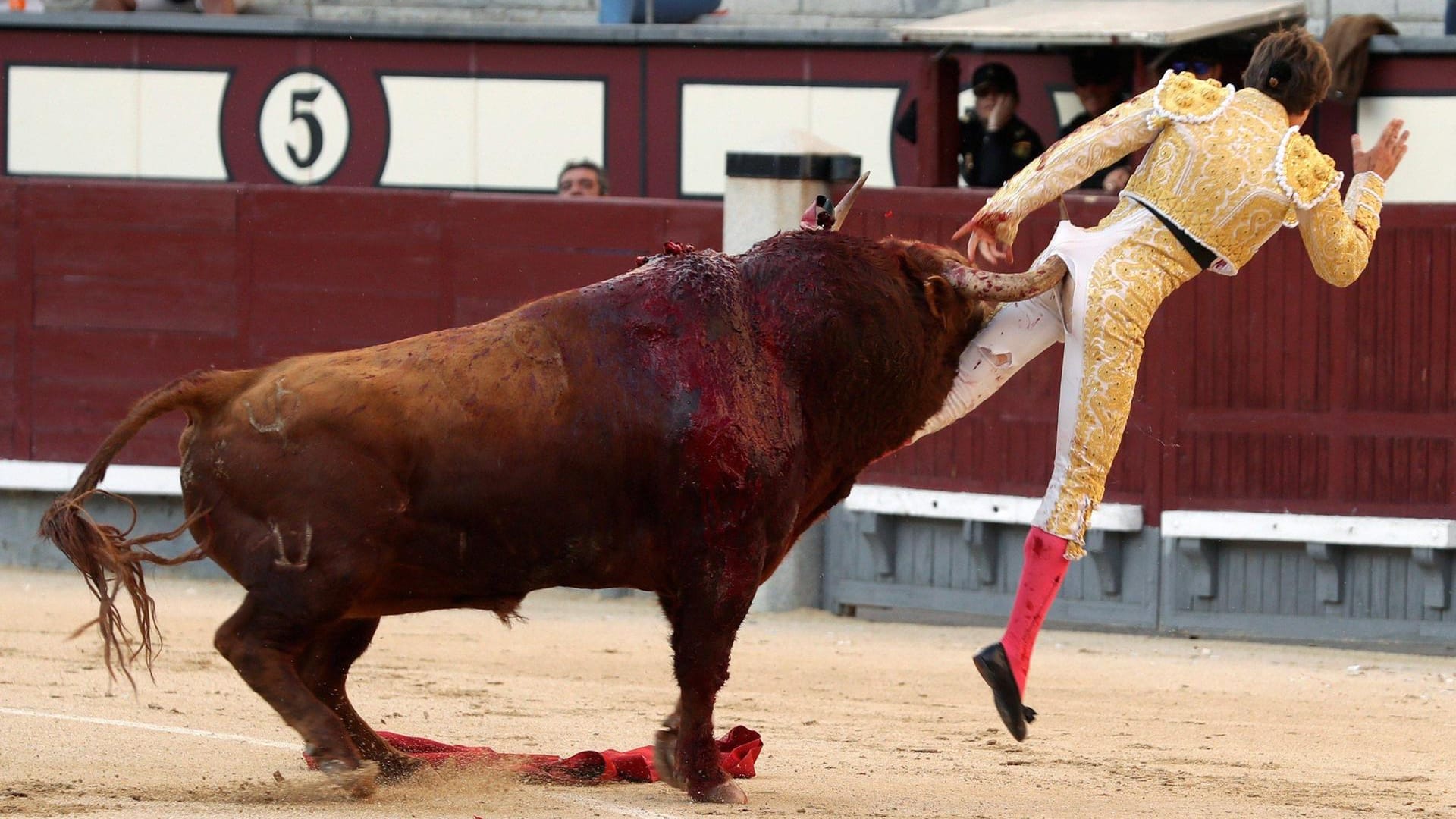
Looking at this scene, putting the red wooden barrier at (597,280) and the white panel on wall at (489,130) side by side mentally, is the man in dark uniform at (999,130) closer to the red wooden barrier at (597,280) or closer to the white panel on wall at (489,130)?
the red wooden barrier at (597,280)

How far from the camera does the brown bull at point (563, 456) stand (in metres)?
4.51

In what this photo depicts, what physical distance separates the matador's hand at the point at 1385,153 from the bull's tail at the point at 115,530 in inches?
101

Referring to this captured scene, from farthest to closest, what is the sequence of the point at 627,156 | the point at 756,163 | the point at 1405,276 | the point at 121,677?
the point at 627,156
the point at 756,163
the point at 1405,276
the point at 121,677

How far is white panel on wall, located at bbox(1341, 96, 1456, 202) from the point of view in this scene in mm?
8695

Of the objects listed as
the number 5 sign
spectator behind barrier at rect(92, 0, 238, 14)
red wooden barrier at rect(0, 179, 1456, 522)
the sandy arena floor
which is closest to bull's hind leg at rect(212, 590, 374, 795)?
the sandy arena floor

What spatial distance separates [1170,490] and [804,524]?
133 inches

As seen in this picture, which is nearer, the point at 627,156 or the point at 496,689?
the point at 496,689

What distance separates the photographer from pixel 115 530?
15.6 feet

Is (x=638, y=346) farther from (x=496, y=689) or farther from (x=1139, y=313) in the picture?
(x=496, y=689)

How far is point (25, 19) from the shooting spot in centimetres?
1069

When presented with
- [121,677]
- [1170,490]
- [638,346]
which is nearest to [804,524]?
[638,346]

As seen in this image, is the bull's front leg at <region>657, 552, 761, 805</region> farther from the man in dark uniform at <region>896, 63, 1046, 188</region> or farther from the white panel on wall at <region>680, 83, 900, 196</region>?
the white panel on wall at <region>680, 83, 900, 196</region>

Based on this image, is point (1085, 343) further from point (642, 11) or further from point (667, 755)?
point (642, 11)

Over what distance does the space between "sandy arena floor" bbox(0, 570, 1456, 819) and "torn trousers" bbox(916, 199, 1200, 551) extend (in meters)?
0.71
